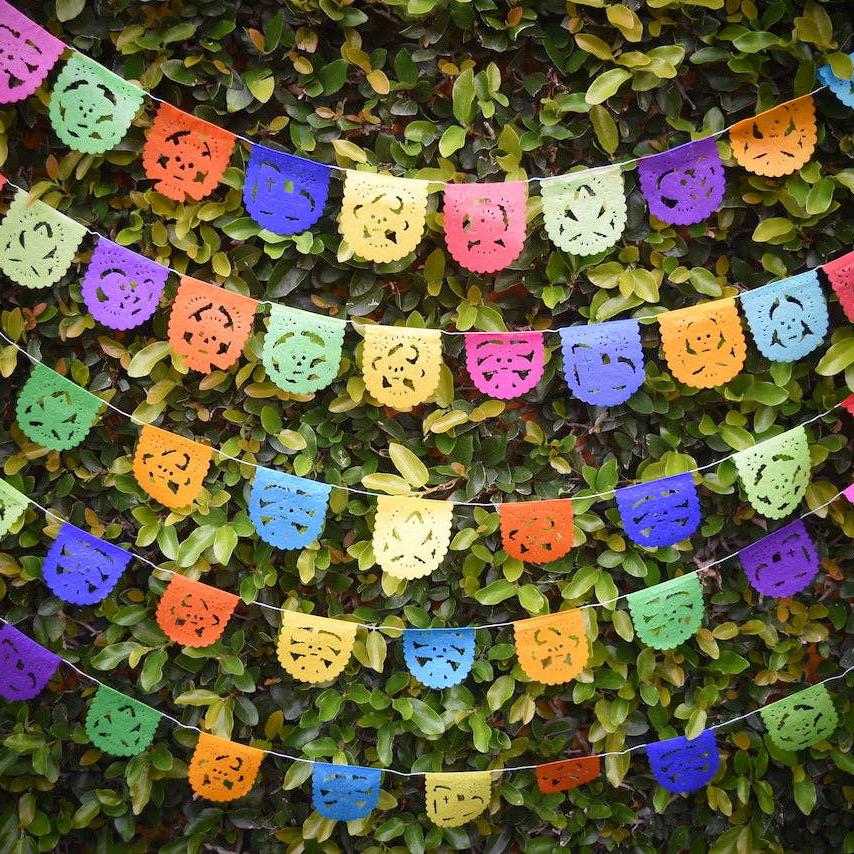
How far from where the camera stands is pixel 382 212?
1.45 m

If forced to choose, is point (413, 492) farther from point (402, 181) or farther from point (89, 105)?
point (89, 105)

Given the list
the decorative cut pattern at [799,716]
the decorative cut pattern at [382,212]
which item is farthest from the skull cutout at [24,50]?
the decorative cut pattern at [799,716]

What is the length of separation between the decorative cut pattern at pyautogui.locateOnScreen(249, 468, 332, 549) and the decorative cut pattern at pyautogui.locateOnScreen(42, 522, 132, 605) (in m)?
0.27

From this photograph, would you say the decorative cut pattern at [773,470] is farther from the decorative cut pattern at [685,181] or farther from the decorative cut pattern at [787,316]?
the decorative cut pattern at [685,181]

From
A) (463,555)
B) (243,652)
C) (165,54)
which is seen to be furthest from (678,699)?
(165,54)

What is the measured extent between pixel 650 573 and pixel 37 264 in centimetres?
134

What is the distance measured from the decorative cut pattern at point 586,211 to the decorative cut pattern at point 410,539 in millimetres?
546

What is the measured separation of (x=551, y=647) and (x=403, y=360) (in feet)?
2.09

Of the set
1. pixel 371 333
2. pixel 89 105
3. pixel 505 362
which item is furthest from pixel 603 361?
pixel 89 105

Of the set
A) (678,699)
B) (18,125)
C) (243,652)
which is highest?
(18,125)

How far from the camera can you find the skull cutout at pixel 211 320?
1.47 metres

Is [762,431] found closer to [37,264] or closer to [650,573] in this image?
[650,573]

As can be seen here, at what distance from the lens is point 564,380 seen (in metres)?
1.65

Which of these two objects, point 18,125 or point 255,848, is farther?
point 255,848
